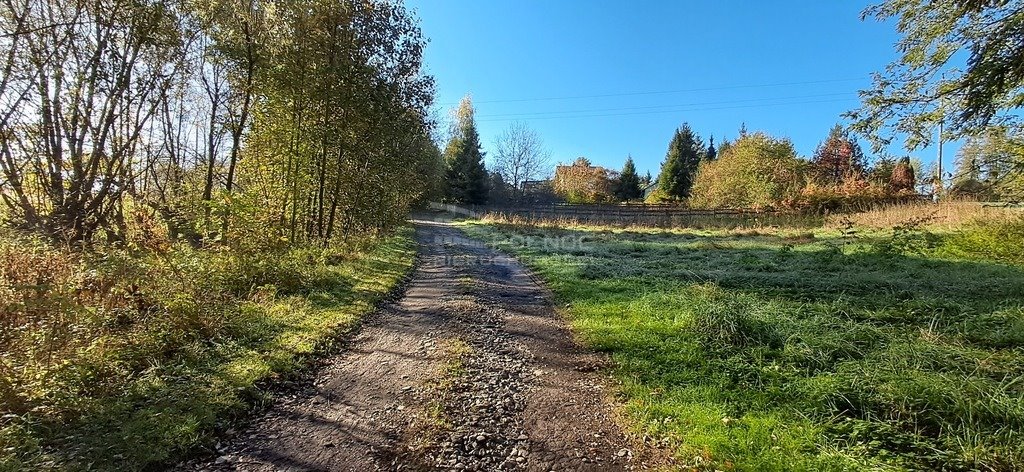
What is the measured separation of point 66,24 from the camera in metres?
5.68

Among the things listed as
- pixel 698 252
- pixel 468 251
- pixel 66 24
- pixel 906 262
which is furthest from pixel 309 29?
pixel 906 262

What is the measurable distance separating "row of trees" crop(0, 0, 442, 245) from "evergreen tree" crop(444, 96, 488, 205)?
2853cm

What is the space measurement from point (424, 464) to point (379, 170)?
12.7m

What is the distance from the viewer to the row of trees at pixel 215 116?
5.86m

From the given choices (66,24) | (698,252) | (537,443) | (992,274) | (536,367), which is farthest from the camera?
(698,252)

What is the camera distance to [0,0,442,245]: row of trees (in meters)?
5.86

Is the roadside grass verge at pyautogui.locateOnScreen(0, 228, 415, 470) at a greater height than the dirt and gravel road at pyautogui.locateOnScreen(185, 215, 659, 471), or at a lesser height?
greater

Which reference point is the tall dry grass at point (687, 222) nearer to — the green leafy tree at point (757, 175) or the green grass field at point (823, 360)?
the green leafy tree at point (757, 175)

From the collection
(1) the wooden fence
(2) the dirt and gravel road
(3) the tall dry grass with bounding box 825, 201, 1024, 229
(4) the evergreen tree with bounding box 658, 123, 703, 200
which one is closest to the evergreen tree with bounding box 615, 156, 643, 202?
(4) the evergreen tree with bounding box 658, 123, 703, 200

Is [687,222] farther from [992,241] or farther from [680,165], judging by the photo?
[680,165]

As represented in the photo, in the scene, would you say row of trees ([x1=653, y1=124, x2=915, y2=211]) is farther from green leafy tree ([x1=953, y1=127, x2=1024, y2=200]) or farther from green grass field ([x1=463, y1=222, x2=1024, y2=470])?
green grass field ([x1=463, y1=222, x2=1024, y2=470])

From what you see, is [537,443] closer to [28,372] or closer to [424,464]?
[424,464]

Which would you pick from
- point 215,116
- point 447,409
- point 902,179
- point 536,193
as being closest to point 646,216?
point 902,179

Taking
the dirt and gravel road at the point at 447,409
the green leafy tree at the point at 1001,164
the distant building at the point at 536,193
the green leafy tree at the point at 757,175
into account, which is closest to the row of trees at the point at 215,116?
the dirt and gravel road at the point at 447,409
